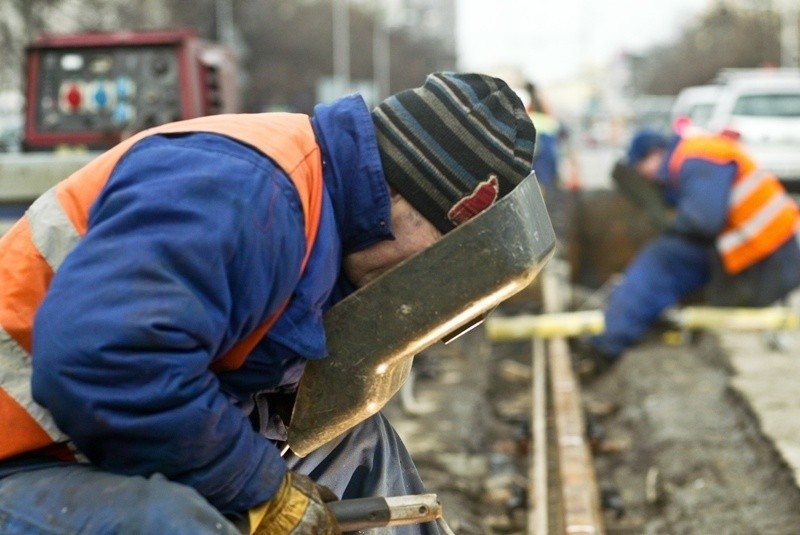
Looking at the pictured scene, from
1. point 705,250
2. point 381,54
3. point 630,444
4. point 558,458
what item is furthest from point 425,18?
point 558,458

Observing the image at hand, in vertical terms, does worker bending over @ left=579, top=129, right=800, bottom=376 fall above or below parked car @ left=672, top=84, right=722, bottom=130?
above

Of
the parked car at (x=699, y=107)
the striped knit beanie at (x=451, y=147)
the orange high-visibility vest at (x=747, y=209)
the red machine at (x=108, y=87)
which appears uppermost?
the striped knit beanie at (x=451, y=147)

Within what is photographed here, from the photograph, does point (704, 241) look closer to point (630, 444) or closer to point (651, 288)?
point (651, 288)

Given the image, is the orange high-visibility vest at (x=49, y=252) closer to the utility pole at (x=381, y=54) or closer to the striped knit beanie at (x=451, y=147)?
the striped knit beanie at (x=451, y=147)

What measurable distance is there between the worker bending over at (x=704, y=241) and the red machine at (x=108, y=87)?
343 cm

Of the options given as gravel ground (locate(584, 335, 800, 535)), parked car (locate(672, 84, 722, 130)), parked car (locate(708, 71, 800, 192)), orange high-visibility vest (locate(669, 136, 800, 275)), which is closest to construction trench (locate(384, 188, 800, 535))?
gravel ground (locate(584, 335, 800, 535))

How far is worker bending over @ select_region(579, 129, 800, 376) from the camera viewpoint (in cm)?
834

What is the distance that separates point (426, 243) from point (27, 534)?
95 cm

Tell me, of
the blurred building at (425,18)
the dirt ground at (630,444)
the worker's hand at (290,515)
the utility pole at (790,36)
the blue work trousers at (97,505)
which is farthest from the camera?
the blurred building at (425,18)

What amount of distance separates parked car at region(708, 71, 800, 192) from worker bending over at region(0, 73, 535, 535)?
1567 cm

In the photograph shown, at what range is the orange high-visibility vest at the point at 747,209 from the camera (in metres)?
8.34

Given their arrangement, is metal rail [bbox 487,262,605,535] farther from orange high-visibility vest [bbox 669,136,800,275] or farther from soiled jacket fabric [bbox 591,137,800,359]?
orange high-visibility vest [bbox 669,136,800,275]

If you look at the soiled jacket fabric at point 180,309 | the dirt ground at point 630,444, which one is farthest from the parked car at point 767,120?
the soiled jacket fabric at point 180,309

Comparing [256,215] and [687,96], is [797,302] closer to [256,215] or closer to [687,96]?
[256,215]
